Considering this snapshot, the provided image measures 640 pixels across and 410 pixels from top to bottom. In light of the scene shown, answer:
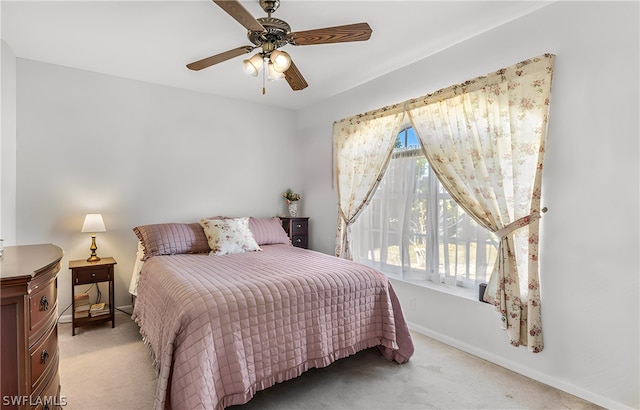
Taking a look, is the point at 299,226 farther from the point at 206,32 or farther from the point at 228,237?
the point at 206,32

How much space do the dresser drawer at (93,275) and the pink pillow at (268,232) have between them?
1.45 meters

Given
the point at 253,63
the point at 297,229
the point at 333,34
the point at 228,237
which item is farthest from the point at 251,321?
the point at 297,229

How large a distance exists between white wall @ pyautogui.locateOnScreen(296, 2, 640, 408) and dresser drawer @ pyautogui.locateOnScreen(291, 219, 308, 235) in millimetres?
2428

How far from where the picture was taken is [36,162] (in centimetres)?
305

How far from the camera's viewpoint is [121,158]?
11.3 ft

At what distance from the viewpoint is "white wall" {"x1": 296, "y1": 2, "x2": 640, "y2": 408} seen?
1.83m

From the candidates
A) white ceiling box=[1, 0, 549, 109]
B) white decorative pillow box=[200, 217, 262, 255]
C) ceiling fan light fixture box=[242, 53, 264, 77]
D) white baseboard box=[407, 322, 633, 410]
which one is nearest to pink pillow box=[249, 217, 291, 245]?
white decorative pillow box=[200, 217, 262, 255]

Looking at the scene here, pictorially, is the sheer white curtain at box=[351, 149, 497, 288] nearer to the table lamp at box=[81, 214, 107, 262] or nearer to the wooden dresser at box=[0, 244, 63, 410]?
the table lamp at box=[81, 214, 107, 262]

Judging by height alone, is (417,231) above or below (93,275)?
above

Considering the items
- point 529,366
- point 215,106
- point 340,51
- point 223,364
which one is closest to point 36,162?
point 215,106

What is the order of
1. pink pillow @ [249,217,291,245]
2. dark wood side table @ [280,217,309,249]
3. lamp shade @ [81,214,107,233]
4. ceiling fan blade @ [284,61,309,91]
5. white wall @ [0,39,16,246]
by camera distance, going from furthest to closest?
dark wood side table @ [280,217,309,249]
pink pillow @ [249,217,291,245]
lamp shade @ [81,214,107,233]
white wall @ [0,39,16,246]
ceiling fan blade @ [284,61,309,91]

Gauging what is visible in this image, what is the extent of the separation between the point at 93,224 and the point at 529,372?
12.6 ft

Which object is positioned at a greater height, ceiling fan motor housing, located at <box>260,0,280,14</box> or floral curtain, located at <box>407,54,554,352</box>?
ceiling fan motor housing, located at <box>260,0,280,14</box>

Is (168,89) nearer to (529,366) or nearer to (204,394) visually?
(204,394)
